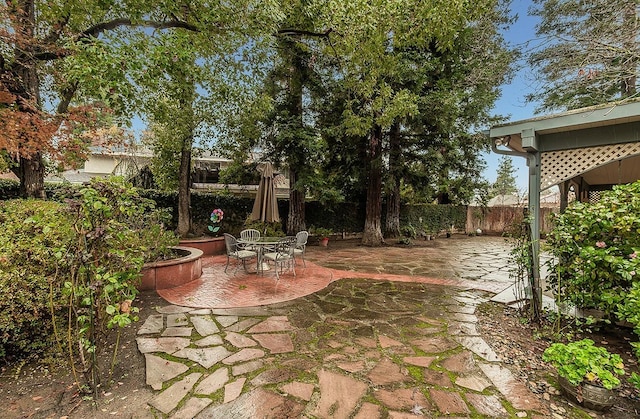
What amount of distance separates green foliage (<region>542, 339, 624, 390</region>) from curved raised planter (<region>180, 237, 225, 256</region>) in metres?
8.72

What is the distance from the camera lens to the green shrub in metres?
2.71

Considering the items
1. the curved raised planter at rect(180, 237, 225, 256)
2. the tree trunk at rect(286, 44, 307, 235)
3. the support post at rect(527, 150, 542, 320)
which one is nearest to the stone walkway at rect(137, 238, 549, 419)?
the support post at rect(527, 150, 542, 320)

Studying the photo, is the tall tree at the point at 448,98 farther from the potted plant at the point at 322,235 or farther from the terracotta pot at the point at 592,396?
the terracotta pot at the point at 592,396

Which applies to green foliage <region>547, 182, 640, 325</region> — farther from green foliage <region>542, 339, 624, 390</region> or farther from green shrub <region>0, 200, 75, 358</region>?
green shrub <region>0, 200, 75, 358</region>

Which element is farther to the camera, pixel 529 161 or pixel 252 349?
pixel 529 161

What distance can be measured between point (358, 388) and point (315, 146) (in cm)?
810

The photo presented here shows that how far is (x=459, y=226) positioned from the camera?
17688 mm

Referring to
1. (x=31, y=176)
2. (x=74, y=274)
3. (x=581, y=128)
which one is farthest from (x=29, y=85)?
(x=581, y=128)

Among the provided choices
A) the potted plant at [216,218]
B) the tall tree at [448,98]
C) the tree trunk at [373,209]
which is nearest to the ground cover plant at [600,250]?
the tall tree at [448,98]

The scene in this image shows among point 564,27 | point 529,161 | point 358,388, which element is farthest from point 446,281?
point 564,27

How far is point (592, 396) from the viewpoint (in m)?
2.49

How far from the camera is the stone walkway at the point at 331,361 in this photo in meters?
2.47

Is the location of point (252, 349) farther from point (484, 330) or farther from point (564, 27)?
point (564, 27)

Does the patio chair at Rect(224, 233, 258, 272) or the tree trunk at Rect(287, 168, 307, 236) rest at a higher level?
the tree trunk at Rect(287, 168, 307, 236)
